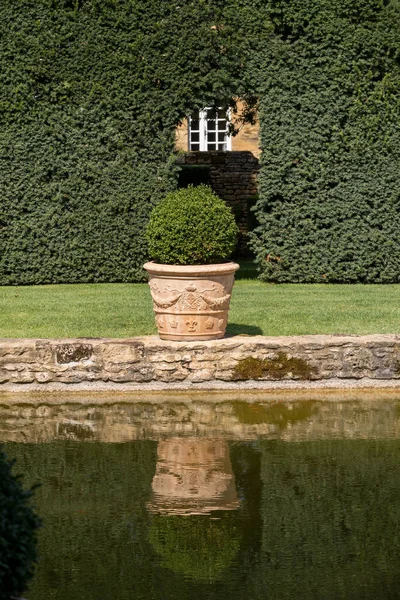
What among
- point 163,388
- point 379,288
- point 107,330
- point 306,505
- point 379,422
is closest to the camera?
point 306,505

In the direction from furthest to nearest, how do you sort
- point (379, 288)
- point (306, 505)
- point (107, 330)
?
point (379, 288) < point (107, 330) < point (306, 505)

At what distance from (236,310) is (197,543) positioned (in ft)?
23.3

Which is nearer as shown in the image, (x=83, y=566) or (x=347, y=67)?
(x=83, y=566)

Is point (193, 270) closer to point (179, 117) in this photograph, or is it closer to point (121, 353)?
point (121, 353)

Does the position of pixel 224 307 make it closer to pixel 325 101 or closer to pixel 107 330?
pixel 107 330

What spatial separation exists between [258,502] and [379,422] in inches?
95.5

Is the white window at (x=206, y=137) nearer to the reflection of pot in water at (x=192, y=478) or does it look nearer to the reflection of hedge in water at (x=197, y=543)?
the reflection of pot in water at (x=192, y=478)

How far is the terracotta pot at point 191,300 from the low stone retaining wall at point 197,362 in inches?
9.2

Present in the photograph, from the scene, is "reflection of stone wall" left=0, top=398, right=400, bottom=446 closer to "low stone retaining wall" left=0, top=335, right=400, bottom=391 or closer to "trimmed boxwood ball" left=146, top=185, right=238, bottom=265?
"low stone retaining wall" left=0, top=335, right=400, bottom=391

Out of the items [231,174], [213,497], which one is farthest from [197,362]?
[231,174]

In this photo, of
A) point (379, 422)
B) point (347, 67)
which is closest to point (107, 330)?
point (379, 422)

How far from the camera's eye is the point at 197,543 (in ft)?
20.5

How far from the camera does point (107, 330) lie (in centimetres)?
1188

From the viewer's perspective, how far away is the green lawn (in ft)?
39.2
